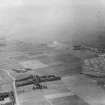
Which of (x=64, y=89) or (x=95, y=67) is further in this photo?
(x=95, y=67)

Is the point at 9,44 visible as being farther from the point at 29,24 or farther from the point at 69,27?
the point at 69,27

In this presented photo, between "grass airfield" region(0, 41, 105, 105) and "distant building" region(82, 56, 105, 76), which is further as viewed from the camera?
"distant building" region(82, 56, 105, 76)

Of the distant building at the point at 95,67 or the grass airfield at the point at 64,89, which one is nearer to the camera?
the grass airfield at the point at 64,89

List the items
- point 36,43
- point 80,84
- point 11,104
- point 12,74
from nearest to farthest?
point 11,104, point 80,84, point 12,74, point 36,43

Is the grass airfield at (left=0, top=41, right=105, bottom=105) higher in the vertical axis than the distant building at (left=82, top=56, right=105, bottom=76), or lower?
lower

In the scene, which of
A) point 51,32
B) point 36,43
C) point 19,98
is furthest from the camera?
Answer: point 51,32

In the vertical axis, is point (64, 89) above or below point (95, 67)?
below

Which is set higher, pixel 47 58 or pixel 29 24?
pixel 29 24

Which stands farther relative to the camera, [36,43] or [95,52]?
[36,43]

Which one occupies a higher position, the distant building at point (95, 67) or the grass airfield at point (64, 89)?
the distant building at point (95, 67)

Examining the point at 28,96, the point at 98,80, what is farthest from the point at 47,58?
the point at 28,96
